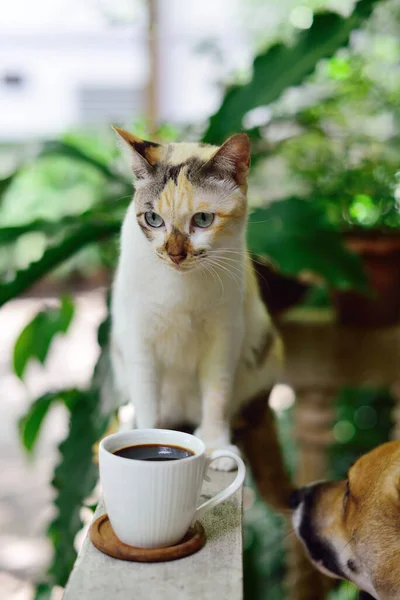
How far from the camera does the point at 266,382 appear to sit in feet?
3.74

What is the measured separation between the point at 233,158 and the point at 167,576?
0.45 metres

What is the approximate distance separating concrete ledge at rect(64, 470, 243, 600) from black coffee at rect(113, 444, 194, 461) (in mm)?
94

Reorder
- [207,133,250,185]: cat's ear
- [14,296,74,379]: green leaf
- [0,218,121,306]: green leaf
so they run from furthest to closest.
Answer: [14,296,74,379]: green leaf, [0,218,121,306]: green leaf, [207,133,250,185]: cat's ear

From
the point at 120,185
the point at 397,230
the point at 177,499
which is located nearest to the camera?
the point at 177,499

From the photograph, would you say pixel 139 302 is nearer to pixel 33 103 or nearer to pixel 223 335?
pixel 223 335

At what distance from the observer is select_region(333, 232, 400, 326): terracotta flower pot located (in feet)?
5.92

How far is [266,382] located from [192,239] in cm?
44

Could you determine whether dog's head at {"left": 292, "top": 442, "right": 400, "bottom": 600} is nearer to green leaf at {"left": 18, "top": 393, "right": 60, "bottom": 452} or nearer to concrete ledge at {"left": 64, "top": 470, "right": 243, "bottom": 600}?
concrete ledge at {"left": 64, "top": 470, "right": 243, "bottom": 600}

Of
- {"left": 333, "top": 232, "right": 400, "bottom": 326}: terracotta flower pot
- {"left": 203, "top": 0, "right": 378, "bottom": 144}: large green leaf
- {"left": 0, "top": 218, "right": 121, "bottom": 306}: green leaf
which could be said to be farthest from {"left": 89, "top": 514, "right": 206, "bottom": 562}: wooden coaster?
{"left": 333, "top": 232, "right": 400, "bottom": 326}: terracotta flower pot

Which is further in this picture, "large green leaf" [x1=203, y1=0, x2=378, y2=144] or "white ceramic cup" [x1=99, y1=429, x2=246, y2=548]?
"large green leaf" [x1=203, y1=0, x2=378, y2=144]

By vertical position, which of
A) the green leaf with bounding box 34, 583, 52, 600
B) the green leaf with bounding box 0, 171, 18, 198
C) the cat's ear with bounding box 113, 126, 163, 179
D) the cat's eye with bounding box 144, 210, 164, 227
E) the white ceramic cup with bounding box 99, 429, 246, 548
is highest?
the cat's ear with bounding box 113, 126, 163, 179

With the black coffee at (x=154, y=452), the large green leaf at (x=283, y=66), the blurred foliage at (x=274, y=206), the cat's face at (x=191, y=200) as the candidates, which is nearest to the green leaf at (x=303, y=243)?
the blurred foliage at (x=274, y=206)

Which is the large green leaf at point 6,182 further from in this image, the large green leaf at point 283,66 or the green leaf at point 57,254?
the large green leaf at point 283,66

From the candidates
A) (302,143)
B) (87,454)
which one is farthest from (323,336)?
(87,454)
